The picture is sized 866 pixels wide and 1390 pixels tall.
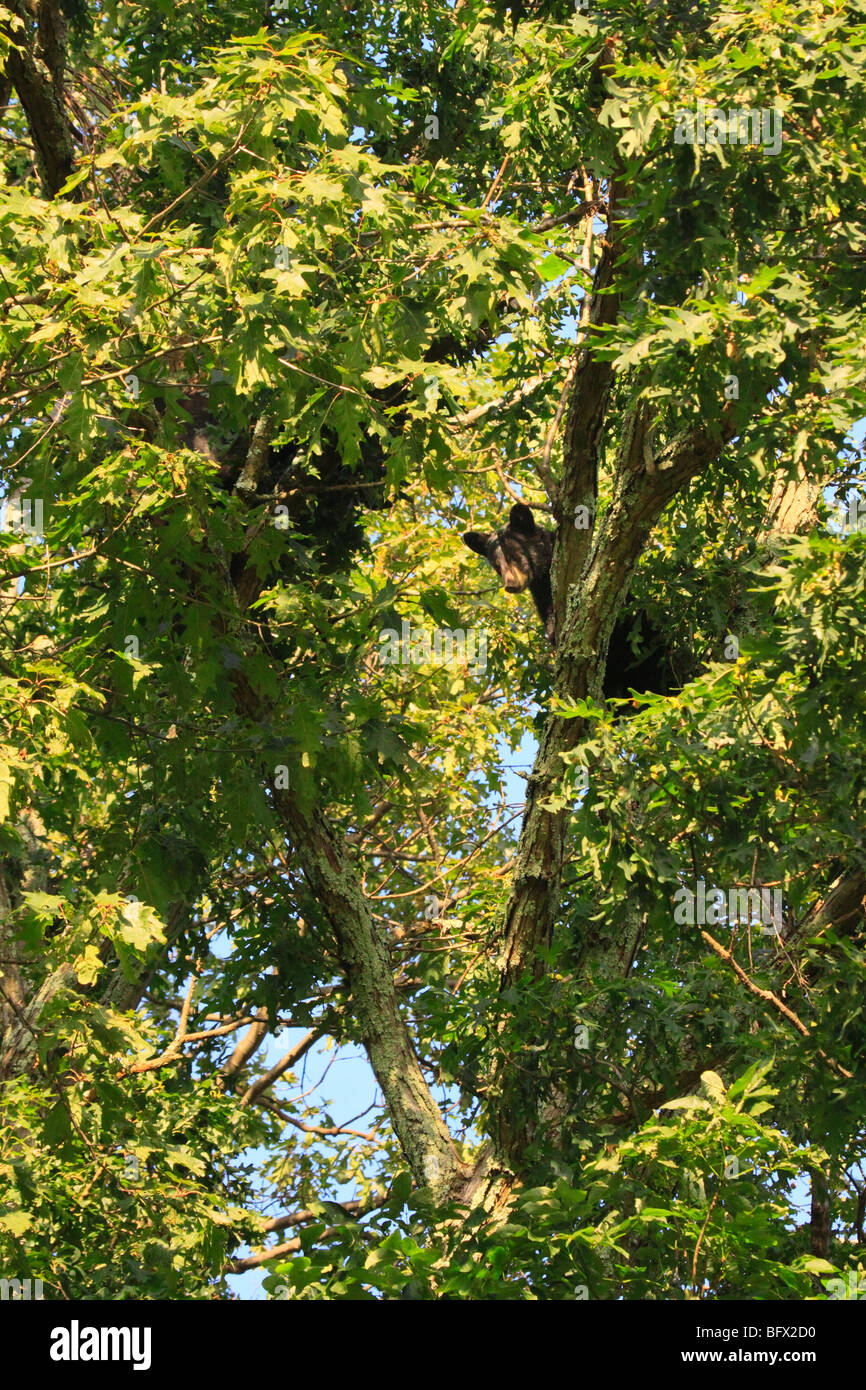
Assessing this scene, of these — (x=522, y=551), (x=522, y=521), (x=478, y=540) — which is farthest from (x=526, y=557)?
(x=478, y=540)

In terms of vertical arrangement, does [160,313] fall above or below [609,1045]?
above

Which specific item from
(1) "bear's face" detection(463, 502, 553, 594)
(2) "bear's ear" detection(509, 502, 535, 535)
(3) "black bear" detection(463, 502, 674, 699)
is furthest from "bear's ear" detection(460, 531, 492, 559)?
(2) "bear's ear" detection(509, 502, 535, 535)

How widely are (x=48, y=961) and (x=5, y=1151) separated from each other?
1521 mm

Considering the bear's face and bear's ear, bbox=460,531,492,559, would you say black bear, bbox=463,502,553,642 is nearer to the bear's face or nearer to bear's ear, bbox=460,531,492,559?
the bear's face

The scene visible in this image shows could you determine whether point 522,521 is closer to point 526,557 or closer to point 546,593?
point 526,557

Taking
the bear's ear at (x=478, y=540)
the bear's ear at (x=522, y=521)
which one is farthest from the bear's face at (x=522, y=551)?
the bear's ear at (x=478, y=540)

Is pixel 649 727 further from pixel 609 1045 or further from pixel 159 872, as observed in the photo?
pixel 159 872

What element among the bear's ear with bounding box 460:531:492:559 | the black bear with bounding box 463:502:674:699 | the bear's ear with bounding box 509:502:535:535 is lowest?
the black bear with bounding box 463:502:674:699

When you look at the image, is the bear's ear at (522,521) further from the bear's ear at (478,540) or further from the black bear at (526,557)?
the bear's ear at (478,540)

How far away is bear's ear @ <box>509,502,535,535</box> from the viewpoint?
8594 millimetres

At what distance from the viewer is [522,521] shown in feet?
28.3

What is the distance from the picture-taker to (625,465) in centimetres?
706
